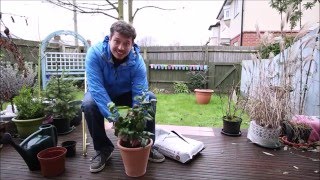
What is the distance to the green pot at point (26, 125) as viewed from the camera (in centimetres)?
223

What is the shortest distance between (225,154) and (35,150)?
1665mm

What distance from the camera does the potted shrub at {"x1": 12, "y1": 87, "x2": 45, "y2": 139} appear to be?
2254mm

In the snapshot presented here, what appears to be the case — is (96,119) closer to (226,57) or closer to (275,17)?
(226,57)

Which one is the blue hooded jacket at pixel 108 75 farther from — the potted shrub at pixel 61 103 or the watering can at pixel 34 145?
the potted shrub at pixel 61 103

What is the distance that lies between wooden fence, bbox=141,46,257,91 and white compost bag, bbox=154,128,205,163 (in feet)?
16.0

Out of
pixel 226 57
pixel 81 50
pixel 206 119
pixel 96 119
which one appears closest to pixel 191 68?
pixel 226 57

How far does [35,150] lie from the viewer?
170 cm

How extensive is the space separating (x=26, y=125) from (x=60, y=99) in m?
0.43

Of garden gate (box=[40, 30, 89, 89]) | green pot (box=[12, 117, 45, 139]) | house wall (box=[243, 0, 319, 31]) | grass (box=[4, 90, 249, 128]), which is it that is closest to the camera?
green pot (box=[12, 117, 45, 139])

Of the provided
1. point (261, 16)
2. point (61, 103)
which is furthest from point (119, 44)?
point (261, 16)

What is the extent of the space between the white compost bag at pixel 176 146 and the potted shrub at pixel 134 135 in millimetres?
372

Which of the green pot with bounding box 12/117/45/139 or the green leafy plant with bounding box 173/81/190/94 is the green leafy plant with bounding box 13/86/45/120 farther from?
the green leafy plant with bounding box 173/81/190/94

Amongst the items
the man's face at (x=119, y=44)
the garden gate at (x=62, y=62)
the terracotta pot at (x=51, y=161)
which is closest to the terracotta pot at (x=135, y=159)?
the terracotta pot at (x=51, y=161)

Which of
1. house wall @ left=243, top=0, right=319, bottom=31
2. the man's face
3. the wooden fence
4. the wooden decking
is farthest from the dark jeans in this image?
house wall @ left=243, top=0, right=319, bottom=31
